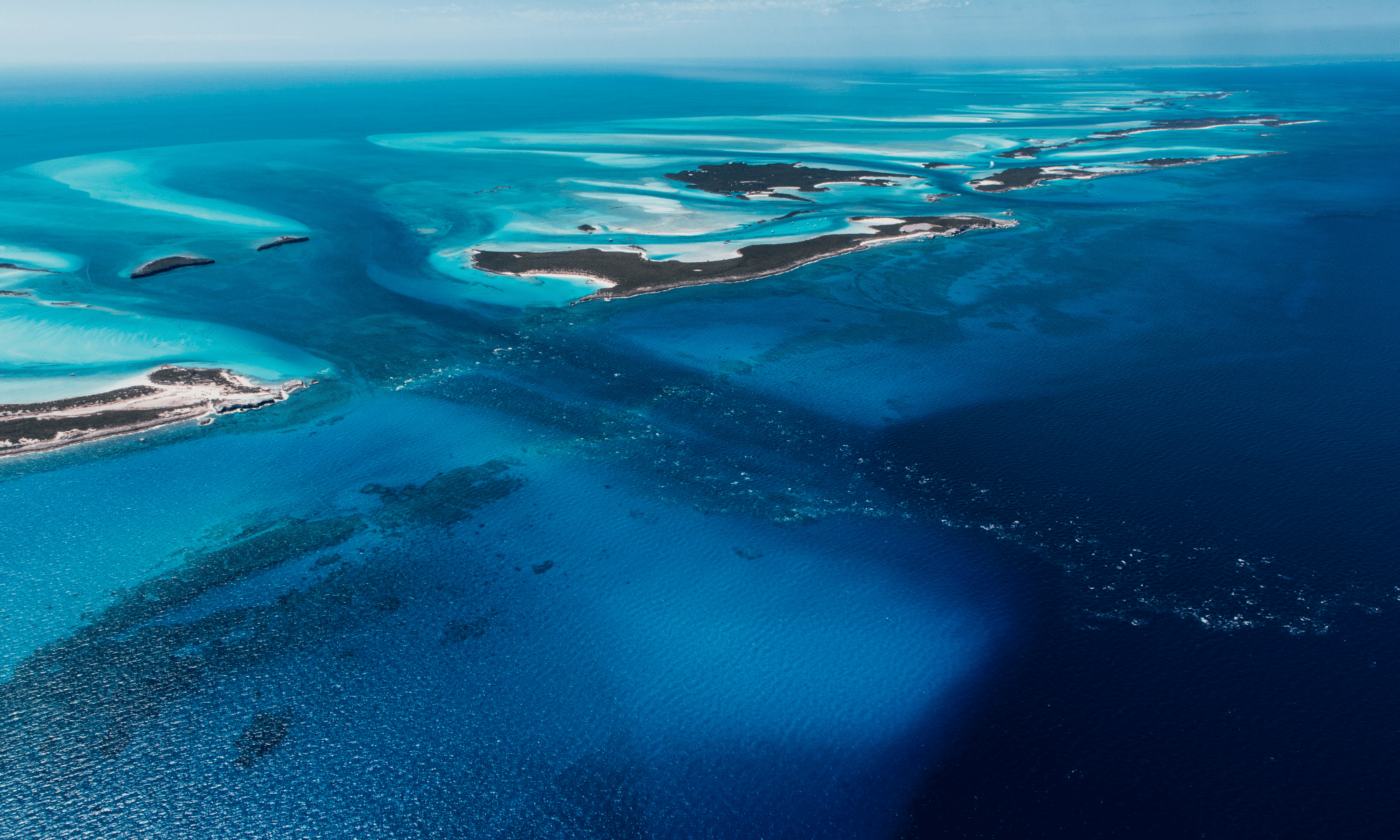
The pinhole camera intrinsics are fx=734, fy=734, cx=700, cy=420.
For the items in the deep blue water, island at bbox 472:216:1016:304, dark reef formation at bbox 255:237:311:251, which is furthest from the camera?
dark reef formation at bbox 255:237:311:251

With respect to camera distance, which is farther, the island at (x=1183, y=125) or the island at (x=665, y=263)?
the island at (x=1183, y=125)

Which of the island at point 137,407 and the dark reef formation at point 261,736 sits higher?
the island at point 137,407

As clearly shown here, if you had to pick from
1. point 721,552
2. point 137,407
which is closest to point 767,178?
point 137,407

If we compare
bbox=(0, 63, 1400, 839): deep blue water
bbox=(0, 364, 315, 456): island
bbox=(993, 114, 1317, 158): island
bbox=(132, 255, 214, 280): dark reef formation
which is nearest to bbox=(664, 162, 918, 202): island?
bbox=(0, 63, 1400, 839): deep blue water

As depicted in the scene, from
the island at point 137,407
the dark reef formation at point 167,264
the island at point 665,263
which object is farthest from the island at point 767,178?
the island at point 137,407

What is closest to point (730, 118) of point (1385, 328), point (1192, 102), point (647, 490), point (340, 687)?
point (1192, 102)

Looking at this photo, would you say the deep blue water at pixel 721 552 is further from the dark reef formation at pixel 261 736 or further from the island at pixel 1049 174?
the island at pixel 1049 174

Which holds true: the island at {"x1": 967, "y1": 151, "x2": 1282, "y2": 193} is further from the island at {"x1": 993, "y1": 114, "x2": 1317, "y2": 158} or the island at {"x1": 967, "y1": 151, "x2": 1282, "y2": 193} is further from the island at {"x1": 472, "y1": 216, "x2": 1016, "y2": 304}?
the island at {"x1": 472, "y1": 216, "x2": 1016, "y2": 304}
